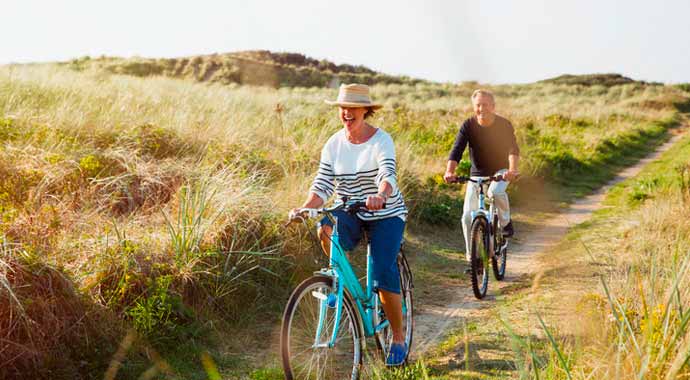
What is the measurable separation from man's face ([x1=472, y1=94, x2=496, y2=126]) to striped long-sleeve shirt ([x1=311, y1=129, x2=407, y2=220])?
274 cm

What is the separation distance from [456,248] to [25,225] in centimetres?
614

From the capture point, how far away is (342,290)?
4.24 m

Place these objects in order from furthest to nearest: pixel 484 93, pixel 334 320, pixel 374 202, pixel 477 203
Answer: pixel 477 203, pixel 484 93, pixel 334 320, pixel 374 202

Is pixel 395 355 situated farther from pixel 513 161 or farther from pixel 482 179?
pixel 513 161

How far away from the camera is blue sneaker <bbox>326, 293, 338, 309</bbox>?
4184mm

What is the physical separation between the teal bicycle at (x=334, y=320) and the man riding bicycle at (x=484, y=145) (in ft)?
8.79

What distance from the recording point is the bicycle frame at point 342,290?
4199 mm

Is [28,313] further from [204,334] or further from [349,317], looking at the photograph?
[349,317]

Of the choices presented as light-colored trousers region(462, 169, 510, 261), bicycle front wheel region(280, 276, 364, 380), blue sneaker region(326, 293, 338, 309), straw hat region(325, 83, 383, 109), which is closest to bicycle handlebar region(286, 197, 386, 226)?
bicycle front wheel region(280, 276, 364, 380)

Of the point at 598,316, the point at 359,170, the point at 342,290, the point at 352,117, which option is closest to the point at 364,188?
the point at 359,170

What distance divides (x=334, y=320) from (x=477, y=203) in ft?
11.2

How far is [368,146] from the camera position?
14.9 ft

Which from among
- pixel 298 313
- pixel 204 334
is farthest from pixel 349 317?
pixel 204 334

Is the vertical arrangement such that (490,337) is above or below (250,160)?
below
